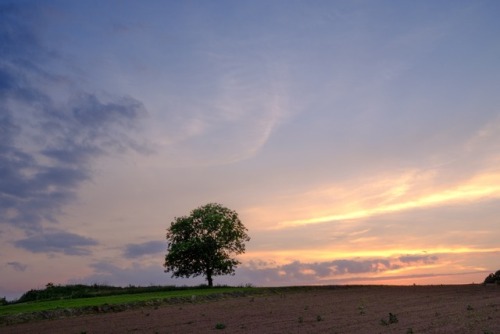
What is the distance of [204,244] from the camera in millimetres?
82688

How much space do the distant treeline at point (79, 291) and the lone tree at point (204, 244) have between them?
399 cm

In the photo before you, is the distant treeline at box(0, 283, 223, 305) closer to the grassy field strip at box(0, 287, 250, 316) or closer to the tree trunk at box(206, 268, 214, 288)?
the tree trunk at box(206, 268, 214, 288)

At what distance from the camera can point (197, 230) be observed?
85.5m

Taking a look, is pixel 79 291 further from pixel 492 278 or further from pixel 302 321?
pixel 492 278

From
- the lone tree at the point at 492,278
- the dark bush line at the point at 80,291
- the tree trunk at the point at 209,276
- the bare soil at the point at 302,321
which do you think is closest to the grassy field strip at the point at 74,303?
the bare soil at the point at 302,321

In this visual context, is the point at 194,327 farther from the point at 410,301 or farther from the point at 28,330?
the point at 410,301

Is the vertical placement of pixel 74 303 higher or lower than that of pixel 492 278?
lower

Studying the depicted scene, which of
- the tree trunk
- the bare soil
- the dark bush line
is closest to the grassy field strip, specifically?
the bare soil

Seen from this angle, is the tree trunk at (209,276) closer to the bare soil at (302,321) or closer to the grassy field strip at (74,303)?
the grassy field strip at (74,303)

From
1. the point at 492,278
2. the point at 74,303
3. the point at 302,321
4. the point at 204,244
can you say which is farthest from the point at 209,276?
the point at 302,321

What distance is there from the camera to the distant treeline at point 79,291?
7575 centimetres

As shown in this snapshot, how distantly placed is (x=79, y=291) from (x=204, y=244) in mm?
21244

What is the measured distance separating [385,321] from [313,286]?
1826 inches

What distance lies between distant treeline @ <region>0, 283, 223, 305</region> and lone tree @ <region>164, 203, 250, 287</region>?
3.99m
